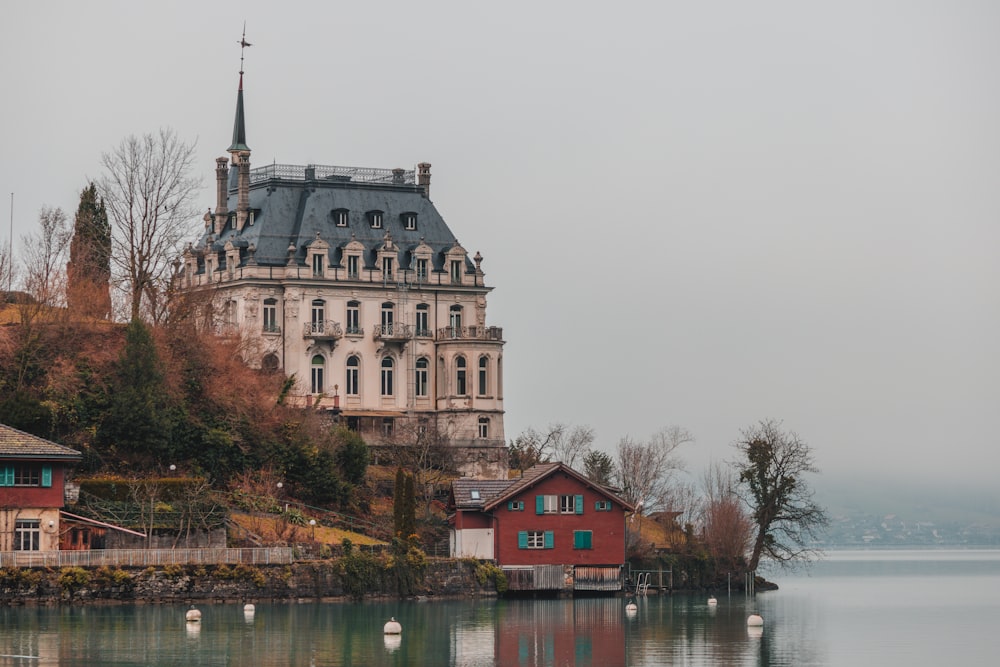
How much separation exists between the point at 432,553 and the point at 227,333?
58.6 ft

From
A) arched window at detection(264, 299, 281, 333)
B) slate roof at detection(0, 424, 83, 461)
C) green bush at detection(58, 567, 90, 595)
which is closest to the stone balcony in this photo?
arched window at detection(264, 299, 281, 333)

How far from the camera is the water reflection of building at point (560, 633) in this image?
60.7 m

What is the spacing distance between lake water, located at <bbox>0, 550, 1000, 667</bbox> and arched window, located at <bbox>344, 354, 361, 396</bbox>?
84.1 ft

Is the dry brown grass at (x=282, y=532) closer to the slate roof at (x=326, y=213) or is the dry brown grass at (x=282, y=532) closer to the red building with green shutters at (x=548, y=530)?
the red building with green shutters at (x=548, y=530)

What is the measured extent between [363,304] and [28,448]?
3469 centimetres

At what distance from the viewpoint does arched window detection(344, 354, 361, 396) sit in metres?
109

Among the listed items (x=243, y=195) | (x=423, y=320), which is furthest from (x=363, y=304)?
(x=243, y=195)

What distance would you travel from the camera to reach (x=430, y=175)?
383 feet

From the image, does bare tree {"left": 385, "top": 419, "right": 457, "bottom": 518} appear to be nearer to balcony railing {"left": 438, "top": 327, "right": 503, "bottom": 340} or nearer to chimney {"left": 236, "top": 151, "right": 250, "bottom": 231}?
balcony railing {"left": 438, "top": 327, "right": 503, "bottom": 340}

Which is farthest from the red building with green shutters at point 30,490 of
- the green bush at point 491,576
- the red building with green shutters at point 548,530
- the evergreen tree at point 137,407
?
the red building with green shutters at point 548,530

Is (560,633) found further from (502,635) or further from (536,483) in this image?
(536,483)

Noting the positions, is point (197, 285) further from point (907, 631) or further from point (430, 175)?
point (907, 631)

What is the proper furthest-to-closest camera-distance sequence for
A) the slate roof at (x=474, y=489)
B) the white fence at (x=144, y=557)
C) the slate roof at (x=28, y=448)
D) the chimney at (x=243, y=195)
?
the chimney at (x=243, y=195) < the slate roof at (x=474, y=489) < the slate roof at (x=28, y=448) < the white fence at (x=144, y=557)

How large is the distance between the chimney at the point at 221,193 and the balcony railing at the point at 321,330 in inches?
363
